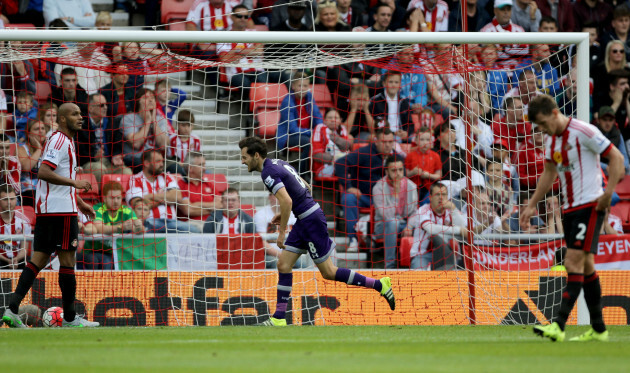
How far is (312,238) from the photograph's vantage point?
9586mm

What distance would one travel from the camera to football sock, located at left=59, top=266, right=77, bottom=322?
9.39 metres

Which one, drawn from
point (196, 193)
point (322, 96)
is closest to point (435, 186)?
point (322, 96)

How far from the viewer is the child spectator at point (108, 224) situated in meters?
11.5

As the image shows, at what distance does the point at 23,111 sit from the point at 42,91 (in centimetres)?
53

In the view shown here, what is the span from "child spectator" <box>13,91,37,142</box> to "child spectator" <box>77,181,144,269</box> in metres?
1.69

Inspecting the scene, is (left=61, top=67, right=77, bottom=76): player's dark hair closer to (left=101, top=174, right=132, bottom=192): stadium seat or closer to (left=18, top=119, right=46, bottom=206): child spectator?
(left=18, top=119, right=46, bottom=206): child spectator

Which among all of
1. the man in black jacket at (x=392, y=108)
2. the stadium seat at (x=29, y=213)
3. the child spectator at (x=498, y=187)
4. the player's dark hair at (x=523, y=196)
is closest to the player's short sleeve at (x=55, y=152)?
the stadium seat at (x=29, y=213)

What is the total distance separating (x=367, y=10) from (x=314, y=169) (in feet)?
13.6

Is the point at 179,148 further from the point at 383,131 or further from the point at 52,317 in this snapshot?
the point at 52,317

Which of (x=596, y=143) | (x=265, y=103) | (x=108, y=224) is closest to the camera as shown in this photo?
(x=596, y=143)

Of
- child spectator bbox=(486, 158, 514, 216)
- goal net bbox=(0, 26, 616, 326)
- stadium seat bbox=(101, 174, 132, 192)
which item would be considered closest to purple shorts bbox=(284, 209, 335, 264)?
goal net bbox=(0, 26, 616, 326)

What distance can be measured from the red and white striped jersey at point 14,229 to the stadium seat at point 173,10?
5.02m

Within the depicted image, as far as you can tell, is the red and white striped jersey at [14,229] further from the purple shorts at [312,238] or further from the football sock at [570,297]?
the football sock at [570,297]

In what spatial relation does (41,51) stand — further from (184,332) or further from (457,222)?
(457,222)
